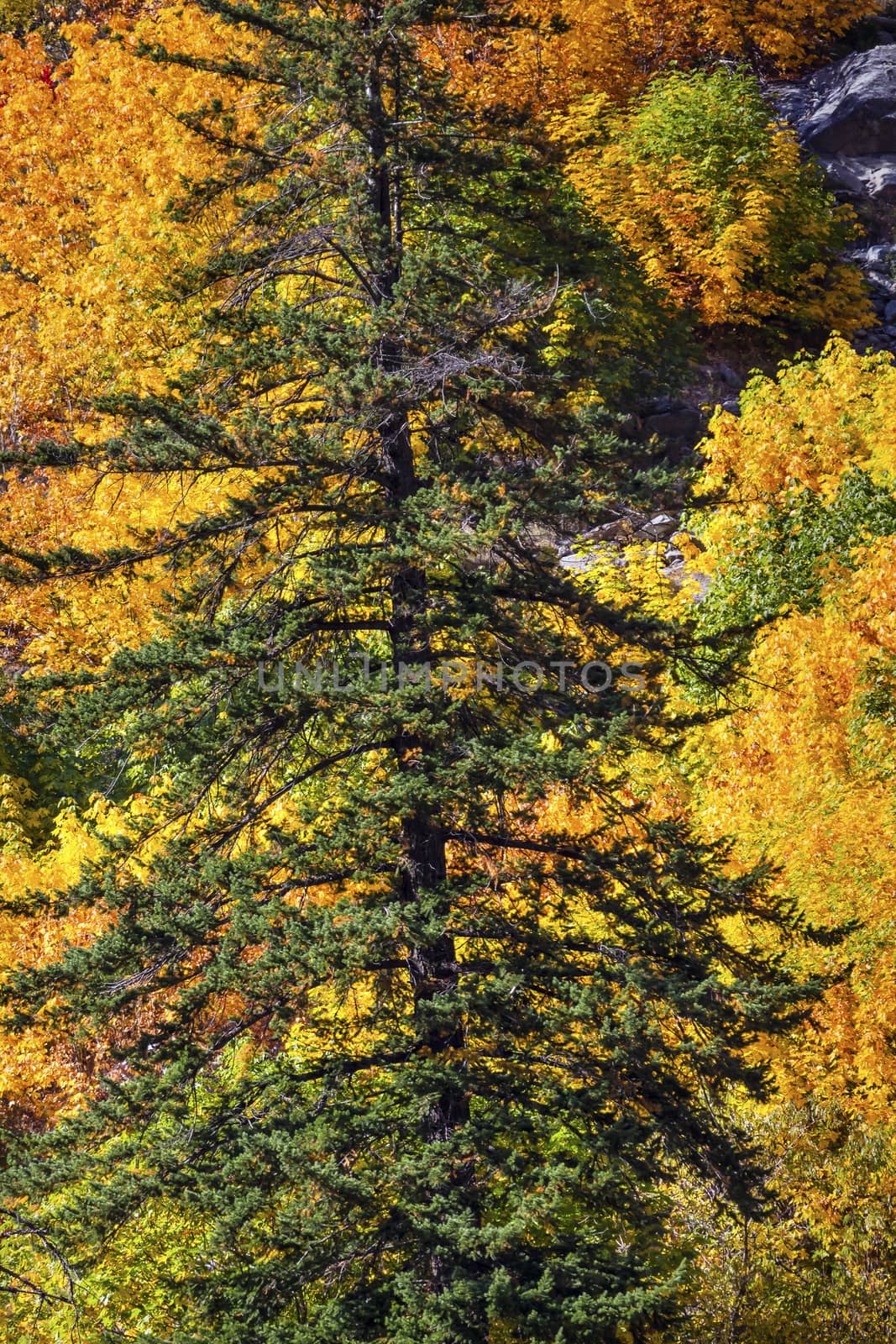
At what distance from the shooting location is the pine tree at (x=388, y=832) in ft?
28.0

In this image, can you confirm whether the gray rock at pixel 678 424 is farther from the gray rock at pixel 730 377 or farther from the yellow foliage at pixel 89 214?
the yellow foliage at pixel 89 214

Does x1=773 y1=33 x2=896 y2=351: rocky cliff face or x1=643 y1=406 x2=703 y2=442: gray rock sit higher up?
x1=773 y1=33 x2=896 y2=351: rocky cliff face

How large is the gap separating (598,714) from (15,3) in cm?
3859

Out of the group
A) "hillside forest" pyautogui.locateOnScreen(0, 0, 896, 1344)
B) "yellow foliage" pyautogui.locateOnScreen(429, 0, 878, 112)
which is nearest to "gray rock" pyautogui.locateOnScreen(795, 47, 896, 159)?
"yellow foliage" pyautogui.locateOnScreen(429, 0, 878, 112)

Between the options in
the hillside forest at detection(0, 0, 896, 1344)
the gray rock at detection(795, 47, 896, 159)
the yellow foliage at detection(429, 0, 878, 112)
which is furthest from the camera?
the yellow foliage at detection(429, 0, 878, 112)

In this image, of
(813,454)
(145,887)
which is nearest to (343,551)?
(145,887)

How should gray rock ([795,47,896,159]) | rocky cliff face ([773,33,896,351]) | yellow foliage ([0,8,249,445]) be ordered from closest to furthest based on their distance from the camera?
1. yellow foliage ([0,8,249,445])
2. rocky cliff face ([773,33,896,351])
3. gray rock ([795,47,896,159])

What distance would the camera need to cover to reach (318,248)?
35.5ft

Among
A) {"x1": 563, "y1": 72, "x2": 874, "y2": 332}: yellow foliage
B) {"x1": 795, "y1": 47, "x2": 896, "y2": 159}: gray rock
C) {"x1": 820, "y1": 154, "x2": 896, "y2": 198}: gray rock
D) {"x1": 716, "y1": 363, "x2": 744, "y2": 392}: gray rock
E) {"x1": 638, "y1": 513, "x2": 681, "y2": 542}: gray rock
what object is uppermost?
{"x1": 795, "y1": 47, "x2": 896, "y2": 159}: gray rock

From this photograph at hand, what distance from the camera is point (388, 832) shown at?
960cm

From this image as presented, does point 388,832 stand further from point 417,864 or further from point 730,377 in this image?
point 730,377

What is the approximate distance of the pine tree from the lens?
8.52 metres

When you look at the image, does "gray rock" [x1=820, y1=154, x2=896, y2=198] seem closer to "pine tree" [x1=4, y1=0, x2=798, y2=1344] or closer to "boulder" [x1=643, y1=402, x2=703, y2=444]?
"boulder" [x1=643, y1=402, x2=703, y2=444]

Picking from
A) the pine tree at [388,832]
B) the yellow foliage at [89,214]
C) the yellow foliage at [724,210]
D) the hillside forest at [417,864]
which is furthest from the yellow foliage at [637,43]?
the pine tree at [388,832]
